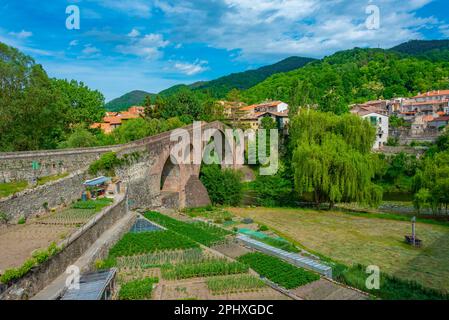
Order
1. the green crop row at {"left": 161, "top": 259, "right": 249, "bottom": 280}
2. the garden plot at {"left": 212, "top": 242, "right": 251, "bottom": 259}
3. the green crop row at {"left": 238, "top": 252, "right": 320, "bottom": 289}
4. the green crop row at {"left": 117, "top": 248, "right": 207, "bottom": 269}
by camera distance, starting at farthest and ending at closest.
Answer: the garden plot at {"left": 212, "top": 242, "right": 251, "bottom": 259}, the green crop row at {"left": 117, "top": 248, "right": 207, "bottom": 269}, the green crop row at {"left": 161, "top": 259, "right": 249, "bottom": 280}, the green crop row at {"left": 238, "top": 252, "right": 320, "bottom": 289}

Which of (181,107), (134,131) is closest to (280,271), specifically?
(134,131)

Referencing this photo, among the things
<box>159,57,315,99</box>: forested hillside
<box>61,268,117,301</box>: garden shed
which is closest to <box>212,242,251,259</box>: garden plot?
<box>61,268,117,301</box>: garden shed

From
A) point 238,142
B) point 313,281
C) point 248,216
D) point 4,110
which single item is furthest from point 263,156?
point 313,281

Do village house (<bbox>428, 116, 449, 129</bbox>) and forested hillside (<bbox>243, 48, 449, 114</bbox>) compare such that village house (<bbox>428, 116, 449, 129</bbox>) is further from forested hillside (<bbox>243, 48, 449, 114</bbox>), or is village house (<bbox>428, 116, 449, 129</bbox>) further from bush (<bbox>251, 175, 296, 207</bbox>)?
bush (<bbox>251, 175, 296, 207</bbox>)

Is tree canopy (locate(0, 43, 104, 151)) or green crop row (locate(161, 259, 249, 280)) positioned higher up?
tree canopy (locate(0, 43, 104, 151))

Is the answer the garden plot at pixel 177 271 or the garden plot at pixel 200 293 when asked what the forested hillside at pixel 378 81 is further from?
the garden plot at pixel 200 293

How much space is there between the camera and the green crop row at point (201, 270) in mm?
11688

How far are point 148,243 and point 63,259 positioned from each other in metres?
4.46

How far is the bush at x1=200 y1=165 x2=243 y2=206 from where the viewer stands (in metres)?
29.9

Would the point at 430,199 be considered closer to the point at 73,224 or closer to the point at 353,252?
the point at 353,252

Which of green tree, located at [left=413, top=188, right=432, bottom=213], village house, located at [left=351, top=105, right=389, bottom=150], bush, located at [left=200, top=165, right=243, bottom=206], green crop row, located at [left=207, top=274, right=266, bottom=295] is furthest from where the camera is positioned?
village house, located at [left=351, top=105, right=389, bottom=150]

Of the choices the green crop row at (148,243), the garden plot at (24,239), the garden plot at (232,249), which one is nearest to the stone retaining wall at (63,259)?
the garden plot at (24,239)

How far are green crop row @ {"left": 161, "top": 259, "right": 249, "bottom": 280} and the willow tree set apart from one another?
1488 cm
